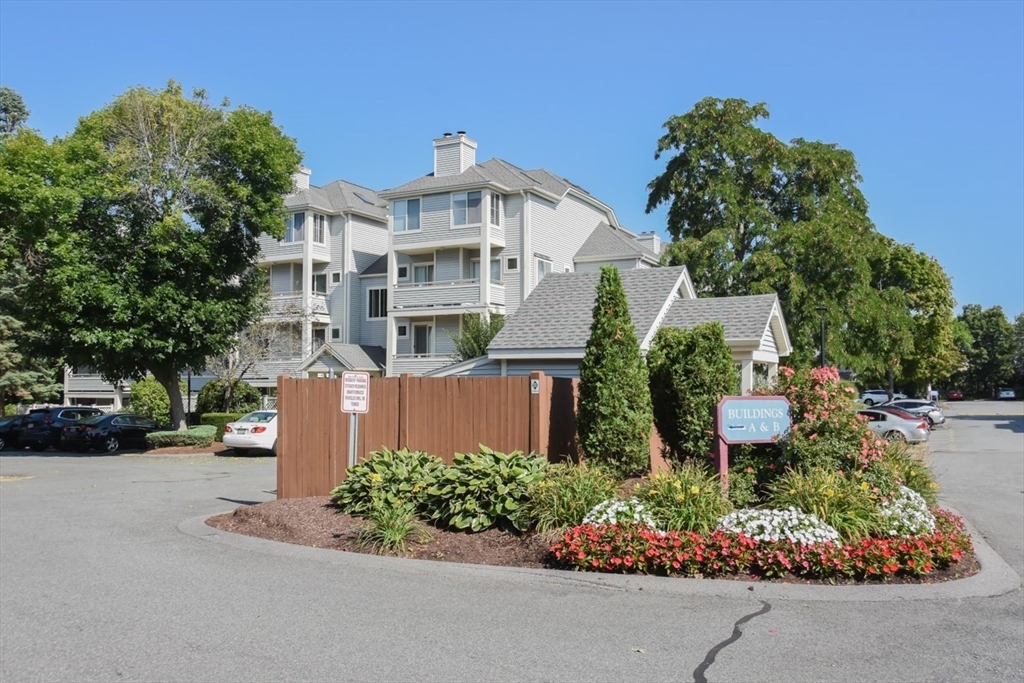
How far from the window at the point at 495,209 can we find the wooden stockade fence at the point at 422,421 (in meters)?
26.5

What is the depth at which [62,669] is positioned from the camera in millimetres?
5965

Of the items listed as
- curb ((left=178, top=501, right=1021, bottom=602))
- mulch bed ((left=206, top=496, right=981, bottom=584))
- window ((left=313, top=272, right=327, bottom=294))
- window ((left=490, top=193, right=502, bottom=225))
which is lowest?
curb ((left=178, top=501, right=1021, bottom=602))

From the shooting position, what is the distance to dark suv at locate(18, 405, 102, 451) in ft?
102

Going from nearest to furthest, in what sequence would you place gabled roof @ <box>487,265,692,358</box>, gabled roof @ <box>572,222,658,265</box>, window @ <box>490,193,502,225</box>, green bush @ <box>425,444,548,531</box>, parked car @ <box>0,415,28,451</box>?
green bush @ <box>425,444,548,531</box>, gabled roof @ <box>487,265,692,358</box>, parked car @ <box>0,415,28,451</box>, window @ <box>490,193,502,225</box>, gabled roof @ <box>572,222,658,265</box>

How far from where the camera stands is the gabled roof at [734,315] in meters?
22.5

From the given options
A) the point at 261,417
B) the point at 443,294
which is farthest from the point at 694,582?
the point at 443,294

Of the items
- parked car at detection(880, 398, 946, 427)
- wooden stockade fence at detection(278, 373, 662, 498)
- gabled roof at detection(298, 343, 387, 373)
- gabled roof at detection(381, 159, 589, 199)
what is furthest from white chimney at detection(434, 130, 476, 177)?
wooden stockade fence at detection(278, 373, 662, 498)

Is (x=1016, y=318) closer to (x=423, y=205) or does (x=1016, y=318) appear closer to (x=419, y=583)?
(x=423, y=205)

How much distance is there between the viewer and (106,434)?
98.9 feet

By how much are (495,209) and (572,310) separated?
16.5 metres

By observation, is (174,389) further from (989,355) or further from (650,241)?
(989,355)

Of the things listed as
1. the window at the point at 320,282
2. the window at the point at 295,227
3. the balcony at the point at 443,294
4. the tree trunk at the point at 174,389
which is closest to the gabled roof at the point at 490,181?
the balcony at the point at 443,294

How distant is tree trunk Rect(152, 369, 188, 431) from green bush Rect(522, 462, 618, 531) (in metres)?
22.6

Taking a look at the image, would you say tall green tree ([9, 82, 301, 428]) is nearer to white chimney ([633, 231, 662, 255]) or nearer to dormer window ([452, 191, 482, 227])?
dormer window ([452, 191, 482, 227])
